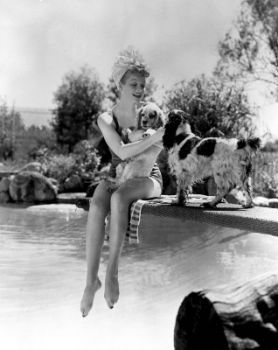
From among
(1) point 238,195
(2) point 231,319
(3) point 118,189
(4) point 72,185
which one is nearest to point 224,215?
(2) point 231,319

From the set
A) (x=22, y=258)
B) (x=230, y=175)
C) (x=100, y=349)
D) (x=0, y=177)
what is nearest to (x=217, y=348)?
(x=230, y=175)

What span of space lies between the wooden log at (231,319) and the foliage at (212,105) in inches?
457

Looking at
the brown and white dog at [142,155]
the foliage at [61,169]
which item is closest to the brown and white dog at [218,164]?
the brown and white dog at [142,155]

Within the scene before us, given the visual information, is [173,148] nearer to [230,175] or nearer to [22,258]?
[230,175]

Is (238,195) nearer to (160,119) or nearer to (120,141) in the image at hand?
(160,119)

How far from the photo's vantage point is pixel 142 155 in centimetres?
276

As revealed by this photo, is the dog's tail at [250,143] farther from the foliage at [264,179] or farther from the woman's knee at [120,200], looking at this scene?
the foliage at [264,179]

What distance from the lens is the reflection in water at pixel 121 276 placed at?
509 centimetres

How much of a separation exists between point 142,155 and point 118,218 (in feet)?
1.04

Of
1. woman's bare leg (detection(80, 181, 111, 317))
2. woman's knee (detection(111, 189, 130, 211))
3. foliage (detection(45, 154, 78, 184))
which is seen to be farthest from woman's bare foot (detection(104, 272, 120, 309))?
foliage (detection(45, 154, 78, 184))

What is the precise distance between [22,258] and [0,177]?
30.6ft

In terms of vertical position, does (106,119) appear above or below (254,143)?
above

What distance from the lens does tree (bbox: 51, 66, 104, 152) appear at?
2561 cm

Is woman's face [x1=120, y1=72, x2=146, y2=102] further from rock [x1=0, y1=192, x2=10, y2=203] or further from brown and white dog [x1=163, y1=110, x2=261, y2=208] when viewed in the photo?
rock [x1=0, y1=192, x2=10, y2=203]
